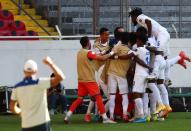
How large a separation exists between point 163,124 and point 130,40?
209 centimetres

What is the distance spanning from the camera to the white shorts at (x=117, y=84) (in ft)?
50.2

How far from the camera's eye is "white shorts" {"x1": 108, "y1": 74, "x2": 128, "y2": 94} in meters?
15.3

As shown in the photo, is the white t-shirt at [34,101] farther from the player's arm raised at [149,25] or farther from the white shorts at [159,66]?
the player's arm raised at [149,25]

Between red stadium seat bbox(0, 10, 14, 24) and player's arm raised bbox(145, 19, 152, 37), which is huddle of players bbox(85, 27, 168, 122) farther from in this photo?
red stadium seat bbox(0, 10, 14, 24)

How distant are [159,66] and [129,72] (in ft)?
2.31

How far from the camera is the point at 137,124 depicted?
14633 millimetres

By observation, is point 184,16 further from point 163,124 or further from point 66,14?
point 163,124

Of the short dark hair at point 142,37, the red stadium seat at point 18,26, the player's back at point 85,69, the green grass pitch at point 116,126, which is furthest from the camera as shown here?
the red stadium seat at point 18,26

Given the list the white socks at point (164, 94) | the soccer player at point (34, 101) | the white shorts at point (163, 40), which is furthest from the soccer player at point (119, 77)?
the soccer player at point (34, 101)

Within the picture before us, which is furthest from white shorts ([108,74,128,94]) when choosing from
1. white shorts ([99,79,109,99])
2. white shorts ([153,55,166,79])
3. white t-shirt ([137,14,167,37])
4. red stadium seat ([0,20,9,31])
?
red stadium seat ([0,20,9,31])

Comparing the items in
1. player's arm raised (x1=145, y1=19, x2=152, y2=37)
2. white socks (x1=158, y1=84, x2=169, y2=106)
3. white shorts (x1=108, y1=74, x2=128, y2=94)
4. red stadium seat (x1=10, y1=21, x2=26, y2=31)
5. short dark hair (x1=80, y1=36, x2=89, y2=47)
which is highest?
red stadium seat (x1=10, y1=21, x2=26, y2=31)

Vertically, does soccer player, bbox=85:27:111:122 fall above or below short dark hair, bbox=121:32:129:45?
below

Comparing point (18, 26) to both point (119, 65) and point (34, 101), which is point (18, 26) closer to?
point (119, 65)

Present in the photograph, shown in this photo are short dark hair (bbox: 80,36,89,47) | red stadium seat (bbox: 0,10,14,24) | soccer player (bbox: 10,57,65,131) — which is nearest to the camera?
soccer player (bbox: 10,57,65,131)
